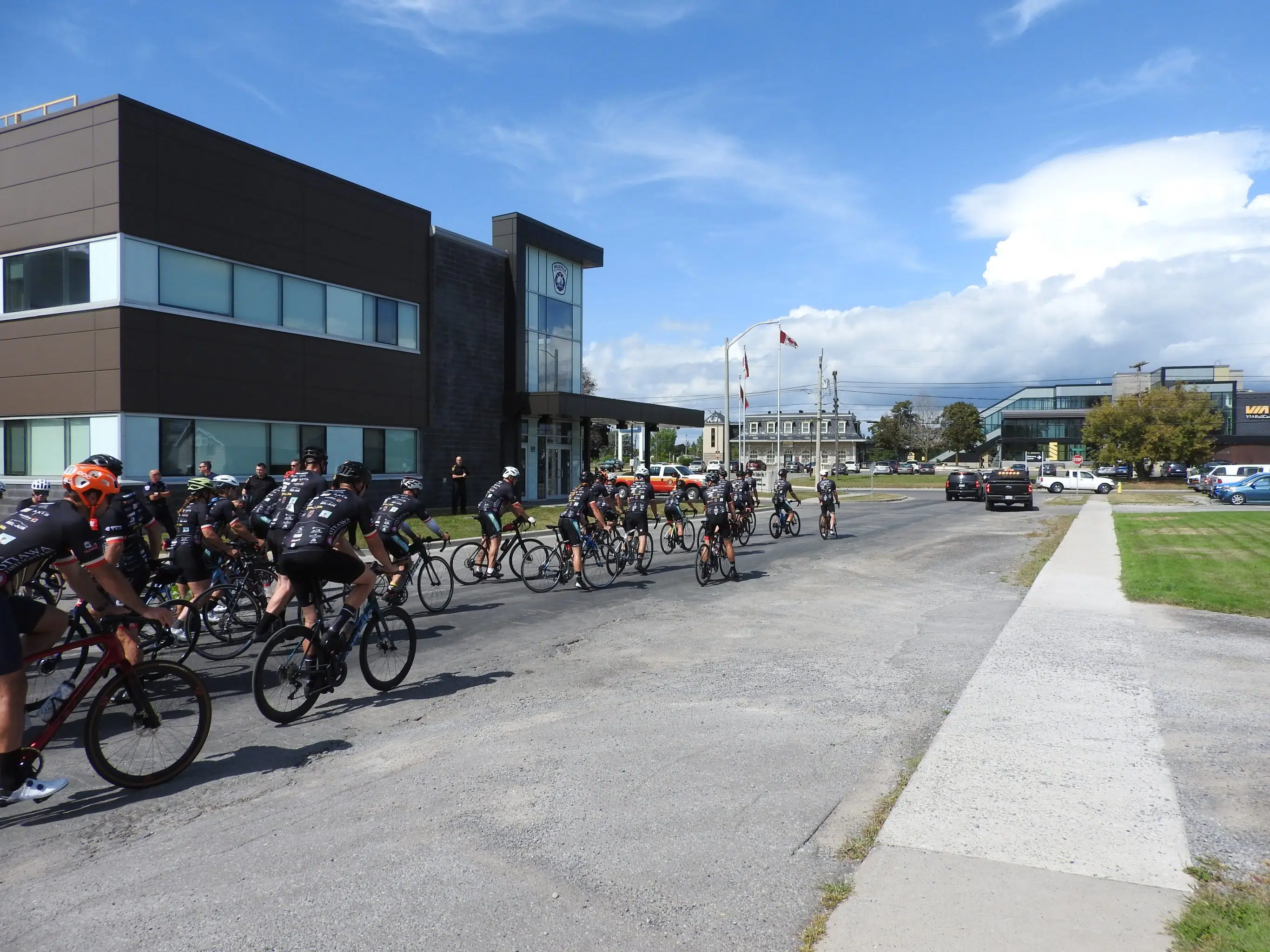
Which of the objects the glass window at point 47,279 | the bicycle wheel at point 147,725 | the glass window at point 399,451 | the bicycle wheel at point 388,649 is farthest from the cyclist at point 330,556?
the glass window at point 399,451

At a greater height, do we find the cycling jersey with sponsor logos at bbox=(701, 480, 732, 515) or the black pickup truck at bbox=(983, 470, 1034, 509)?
the cycling jersey with sponsor logos at bbox=(701, 480, 732, 515)

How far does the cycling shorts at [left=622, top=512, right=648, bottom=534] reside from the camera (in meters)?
15.0

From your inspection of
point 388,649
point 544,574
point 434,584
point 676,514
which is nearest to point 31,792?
point 388,649

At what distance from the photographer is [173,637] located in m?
7.98

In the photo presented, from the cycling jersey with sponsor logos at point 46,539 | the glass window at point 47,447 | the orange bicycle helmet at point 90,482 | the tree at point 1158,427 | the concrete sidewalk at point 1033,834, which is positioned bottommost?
the concrete sidewalk at point 1033,834

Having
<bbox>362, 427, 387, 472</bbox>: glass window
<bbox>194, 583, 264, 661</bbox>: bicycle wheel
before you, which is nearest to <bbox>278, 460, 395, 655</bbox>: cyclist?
<bbox>194, 583, 264, 661</bbox>: bicycle wheel

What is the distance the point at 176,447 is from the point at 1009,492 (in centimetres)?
3232

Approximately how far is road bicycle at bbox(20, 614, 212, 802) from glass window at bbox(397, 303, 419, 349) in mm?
22857

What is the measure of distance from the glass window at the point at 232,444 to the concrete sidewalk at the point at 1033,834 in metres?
18.9

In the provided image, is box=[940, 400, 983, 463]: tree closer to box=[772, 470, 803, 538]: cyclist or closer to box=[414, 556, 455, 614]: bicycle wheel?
box=[772, 470, 803, 538]: cyclist

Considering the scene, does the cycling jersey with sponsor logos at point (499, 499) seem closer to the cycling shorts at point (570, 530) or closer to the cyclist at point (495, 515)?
the cyclist at point (495, 515)

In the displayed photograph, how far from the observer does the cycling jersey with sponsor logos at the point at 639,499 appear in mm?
15047

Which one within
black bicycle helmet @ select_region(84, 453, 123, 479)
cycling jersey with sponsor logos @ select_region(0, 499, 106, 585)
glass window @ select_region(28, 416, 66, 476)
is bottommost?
cycling jersey with sponsor logos @ select_region(0, 499, 106, 585)

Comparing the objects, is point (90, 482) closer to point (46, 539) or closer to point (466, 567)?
point (46, 539)
